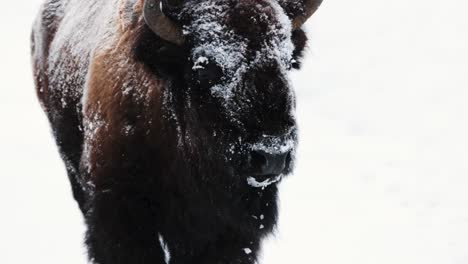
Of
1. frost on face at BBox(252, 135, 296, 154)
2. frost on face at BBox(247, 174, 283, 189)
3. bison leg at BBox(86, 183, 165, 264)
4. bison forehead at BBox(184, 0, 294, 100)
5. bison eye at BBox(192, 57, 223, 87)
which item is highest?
bison forehead at BBox(184, 0, 294, 100)

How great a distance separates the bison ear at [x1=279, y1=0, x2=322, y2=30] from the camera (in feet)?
11.7

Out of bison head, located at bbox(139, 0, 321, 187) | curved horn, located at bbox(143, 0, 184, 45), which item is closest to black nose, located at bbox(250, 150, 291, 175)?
bison head, located at bbox(139, 0, 321, 187)

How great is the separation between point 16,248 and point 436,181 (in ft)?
13.8

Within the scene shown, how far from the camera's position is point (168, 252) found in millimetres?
4250

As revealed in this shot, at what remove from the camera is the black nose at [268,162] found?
3.11 meters

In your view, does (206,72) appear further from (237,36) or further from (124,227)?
(124,227)

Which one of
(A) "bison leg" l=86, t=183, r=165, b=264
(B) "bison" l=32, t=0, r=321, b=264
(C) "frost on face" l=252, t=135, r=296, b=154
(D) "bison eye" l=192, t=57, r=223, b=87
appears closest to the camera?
(C) "frost on face" l=252, t=135, r=296, b=154

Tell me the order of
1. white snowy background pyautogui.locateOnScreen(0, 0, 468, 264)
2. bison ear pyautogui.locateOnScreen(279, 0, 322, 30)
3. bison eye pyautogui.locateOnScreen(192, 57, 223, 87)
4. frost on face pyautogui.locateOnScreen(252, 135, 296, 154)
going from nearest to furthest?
frost on face pyautogui.locateOnScreen(252, 135, 296, 154), bison eye pyautogui.locateOnScreen(192, 57, 223, 87), bison ear pyautogui.locateOnScreen(279, 0, 322, 30), white snowy background pyautogui.locateOnScreen(0, 0, 468, 264)

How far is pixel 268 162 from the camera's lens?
10.3 ft

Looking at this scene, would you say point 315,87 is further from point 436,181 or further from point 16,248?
point 16,248

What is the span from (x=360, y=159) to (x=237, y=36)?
15.8 ft

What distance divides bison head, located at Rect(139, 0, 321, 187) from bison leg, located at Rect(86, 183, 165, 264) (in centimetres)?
63

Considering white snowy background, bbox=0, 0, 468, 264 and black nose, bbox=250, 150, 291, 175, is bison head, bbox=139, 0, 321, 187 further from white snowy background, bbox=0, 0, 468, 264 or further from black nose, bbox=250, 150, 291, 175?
white snowy background, bbox=0, 0, 468, 264

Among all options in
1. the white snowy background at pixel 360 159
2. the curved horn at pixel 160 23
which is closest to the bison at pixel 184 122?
the curved horn at pixel 160 23
